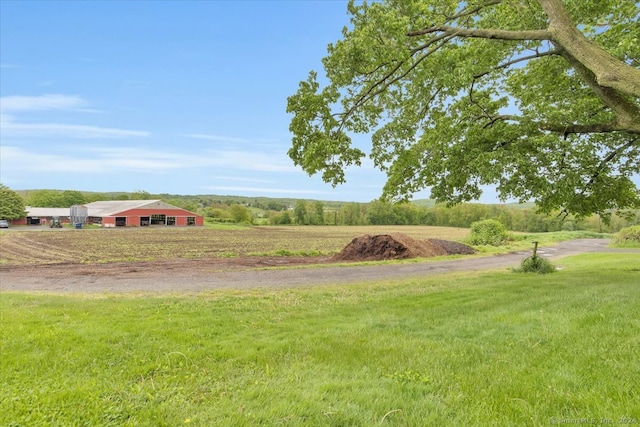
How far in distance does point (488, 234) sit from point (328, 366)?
43032mm

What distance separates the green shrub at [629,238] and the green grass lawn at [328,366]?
39.7 m

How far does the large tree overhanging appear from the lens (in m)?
8.49

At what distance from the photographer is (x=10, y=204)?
71438mm

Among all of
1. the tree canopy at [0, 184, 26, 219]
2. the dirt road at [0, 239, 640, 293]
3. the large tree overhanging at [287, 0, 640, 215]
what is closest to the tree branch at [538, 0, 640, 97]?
the large tree overhanging at [287, 0, 640, 215]

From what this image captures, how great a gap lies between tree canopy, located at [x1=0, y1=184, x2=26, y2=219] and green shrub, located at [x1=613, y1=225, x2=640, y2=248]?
101 meters

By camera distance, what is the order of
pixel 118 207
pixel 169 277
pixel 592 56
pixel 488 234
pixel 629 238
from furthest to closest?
pixel 118 207
pixel 488 234
pixel 629 238
pixel 169 277
pixel 592 56

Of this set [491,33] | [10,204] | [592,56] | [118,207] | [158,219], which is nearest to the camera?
[592,56]

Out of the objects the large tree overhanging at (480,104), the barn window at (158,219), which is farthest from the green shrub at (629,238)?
the barn window at (158,219)

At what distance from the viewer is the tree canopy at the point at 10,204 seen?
70.4m

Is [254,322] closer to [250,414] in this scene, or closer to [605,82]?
[250,414]

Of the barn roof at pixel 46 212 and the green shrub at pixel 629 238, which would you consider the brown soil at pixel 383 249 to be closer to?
the green shrub at pixel 629 238

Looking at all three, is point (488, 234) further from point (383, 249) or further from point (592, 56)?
point (592, 56)

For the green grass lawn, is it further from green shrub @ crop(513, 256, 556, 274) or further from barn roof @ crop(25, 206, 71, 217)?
barn roof @ crop(25, 206, 71, 217)

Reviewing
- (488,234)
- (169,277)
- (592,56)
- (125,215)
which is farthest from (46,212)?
(592,56)
